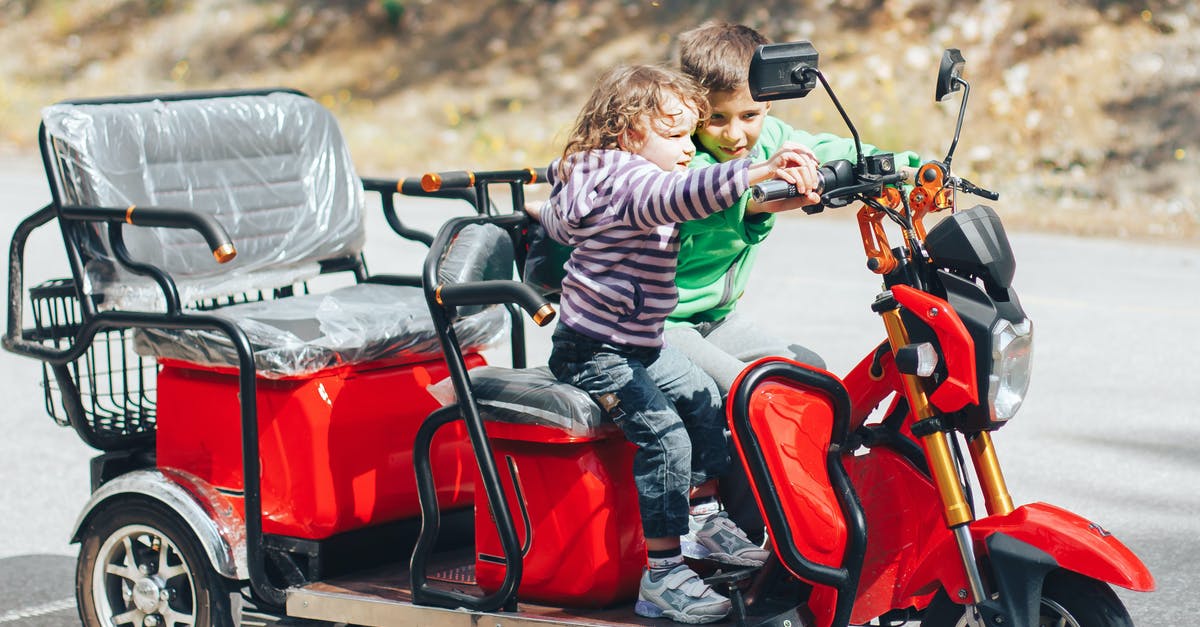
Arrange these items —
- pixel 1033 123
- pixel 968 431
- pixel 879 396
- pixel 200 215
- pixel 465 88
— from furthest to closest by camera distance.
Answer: pixel 465 88 → pixel 1033 123 → pixel 200 215 → pixel 879 396 → pixel 968 431

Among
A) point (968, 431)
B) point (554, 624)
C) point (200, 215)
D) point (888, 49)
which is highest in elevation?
point (888, 49)

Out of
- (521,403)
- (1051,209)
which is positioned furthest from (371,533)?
(1051,209)

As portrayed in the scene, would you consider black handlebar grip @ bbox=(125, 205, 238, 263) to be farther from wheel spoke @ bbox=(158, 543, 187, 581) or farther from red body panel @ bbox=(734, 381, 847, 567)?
red body panel @ bbox=(734, 381, 847, 567)

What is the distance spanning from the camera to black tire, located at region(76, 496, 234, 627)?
156 inches

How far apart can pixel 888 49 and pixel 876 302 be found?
1372cm

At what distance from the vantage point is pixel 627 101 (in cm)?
345

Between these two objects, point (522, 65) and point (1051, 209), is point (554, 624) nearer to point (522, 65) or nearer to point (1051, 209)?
point (1051, 209)

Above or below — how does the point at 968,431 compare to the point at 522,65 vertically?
below

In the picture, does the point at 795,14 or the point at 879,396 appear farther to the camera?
the point at 795,14

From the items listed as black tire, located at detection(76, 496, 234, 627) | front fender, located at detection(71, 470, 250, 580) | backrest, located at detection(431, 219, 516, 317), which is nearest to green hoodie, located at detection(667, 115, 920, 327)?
backrest, located at detection(431, 219, 516, 317)

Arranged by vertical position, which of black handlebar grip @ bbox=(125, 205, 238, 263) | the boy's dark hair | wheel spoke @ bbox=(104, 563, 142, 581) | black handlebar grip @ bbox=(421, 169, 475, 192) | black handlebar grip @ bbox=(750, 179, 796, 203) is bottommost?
wheel spoke @ bbox=(104, 563, 142, 581)

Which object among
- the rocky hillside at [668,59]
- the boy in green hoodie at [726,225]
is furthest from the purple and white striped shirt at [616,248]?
the rocky hillside at [668,59]

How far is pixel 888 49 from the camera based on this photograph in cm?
1644

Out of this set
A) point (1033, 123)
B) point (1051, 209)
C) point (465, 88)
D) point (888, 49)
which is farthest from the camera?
point (465, 88)
